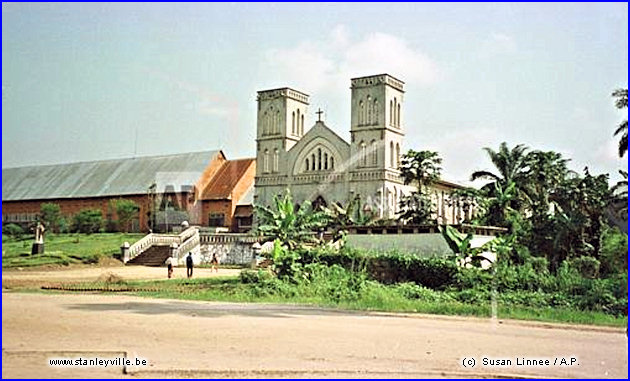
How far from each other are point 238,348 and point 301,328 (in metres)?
2.47

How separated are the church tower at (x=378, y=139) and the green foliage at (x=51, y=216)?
52.1ft

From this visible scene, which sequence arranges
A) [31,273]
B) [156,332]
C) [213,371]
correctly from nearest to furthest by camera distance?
1. [213,371]
2. [156,332]
3. [31,273]

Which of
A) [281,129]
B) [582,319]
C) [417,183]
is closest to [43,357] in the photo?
[582,319]

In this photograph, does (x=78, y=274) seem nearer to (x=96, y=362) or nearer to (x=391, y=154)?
(x=96, y=362)

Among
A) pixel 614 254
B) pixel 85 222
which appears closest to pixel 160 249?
pixel 85 222

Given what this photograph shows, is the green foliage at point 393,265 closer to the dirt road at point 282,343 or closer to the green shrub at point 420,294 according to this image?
the green shrub at point 420,294

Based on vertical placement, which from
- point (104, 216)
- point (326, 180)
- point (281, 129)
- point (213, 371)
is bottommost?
point (213, 371)

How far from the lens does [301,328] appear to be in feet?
36.6

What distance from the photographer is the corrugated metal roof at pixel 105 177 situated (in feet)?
91.2

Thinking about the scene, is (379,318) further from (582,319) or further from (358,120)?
(358,120)

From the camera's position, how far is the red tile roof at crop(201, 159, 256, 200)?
4341 cm

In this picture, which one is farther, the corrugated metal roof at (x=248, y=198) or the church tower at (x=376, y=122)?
the corrugated metal roof at (x=248, y=198)

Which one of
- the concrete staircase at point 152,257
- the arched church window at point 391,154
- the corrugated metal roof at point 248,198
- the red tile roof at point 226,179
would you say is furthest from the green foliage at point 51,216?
the arched church window at point 391,154

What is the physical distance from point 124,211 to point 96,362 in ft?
98.7
